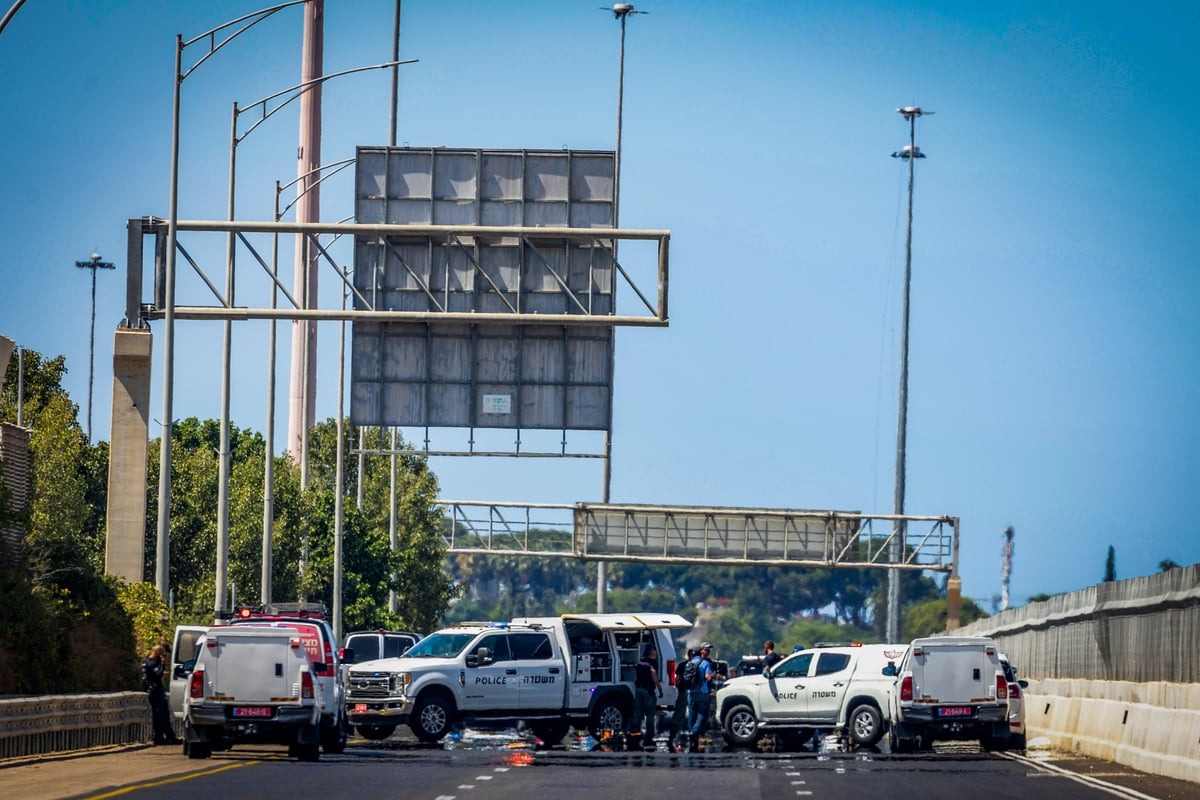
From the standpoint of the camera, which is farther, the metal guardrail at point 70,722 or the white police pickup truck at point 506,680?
the white police pickup truck at point 506,680

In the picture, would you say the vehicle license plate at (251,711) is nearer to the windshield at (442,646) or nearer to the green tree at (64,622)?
the green tree at (64,622)

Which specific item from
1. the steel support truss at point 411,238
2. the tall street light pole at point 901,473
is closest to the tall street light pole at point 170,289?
the steel support truss at point 411,238

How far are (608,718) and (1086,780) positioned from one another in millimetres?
14009

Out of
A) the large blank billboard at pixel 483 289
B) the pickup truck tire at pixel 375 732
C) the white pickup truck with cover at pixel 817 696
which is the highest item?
the large blank billboard at pixel 483 289

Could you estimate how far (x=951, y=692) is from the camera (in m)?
35.4

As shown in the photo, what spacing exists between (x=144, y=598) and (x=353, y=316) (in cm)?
770

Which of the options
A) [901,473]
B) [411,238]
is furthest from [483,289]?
[901,473]

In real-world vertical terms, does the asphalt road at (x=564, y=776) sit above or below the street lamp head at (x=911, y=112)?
below

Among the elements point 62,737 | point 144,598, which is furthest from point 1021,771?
point 144,598

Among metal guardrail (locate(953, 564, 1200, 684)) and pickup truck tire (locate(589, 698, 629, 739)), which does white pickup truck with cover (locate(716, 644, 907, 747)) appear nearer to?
pickup truck tire (locate(589, 698, 629, 739))

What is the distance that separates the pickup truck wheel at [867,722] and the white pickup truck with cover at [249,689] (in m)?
11.3

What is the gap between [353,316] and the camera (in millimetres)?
40219

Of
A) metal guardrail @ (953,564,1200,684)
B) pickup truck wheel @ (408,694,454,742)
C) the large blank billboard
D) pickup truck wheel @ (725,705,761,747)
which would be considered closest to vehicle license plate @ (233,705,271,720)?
pickup truck wheel @ (408,694,454,742)

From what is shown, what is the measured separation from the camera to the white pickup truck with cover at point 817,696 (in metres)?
39.1
